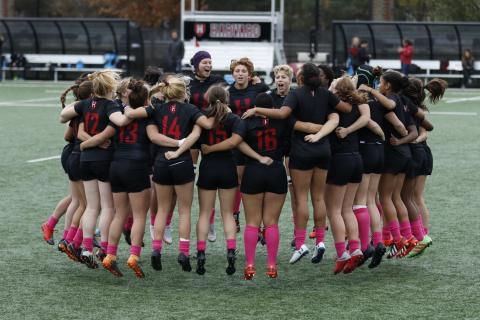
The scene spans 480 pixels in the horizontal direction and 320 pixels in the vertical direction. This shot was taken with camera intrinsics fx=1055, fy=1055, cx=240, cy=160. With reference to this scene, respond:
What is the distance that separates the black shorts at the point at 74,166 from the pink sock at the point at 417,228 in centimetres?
312

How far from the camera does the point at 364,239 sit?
922 cm

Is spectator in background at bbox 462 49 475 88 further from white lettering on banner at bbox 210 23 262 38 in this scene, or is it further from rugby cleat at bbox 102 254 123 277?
rugby cleat at bbox 102 254 123 277

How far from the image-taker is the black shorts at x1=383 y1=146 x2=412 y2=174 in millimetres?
9523

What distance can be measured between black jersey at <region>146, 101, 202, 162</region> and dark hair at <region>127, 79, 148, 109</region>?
0.75 feet

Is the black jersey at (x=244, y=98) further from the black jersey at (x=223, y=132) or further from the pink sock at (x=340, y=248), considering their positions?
the pink sock at (x=340, y=248)

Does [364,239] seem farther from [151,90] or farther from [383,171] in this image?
[151,90]

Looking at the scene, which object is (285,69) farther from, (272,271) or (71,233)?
(71,233)

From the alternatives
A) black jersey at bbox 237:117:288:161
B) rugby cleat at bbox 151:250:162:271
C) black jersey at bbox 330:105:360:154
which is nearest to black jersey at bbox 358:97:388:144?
black jersey at bbox 330:105:360:154

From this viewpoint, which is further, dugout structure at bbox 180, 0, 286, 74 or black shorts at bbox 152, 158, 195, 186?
dugout structure at bbox 180, 0, 286, 74

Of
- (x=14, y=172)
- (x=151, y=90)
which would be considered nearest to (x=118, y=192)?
(x=151, y=90)

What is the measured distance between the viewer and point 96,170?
8.97 metres

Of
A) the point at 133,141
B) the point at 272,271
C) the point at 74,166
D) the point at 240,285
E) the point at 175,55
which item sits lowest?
the point at 240,285

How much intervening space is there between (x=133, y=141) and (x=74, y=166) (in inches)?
35.7

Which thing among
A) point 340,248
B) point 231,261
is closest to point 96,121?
point 231,261
